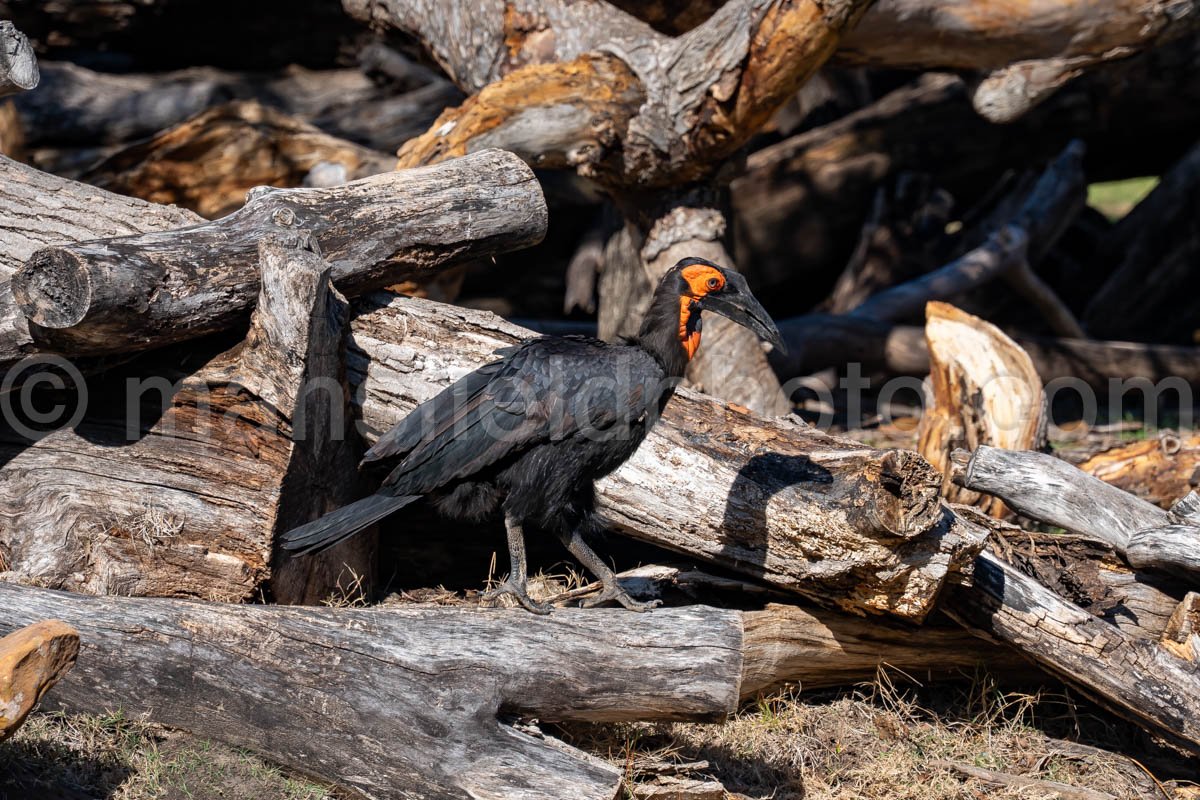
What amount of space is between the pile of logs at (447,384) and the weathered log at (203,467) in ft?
0.05

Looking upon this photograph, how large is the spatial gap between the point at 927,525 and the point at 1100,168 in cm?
680

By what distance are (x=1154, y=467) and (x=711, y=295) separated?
9.17 ft

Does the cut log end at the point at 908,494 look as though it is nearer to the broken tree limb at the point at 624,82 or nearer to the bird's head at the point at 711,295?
the bird's head at the point at 711,295

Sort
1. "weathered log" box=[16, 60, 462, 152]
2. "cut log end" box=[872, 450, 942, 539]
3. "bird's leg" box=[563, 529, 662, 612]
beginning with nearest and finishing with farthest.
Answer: "cut log end" box=[872, 450, 942, 539] → "bird's leg" box=[563, 529, 662, 612] → "weathered log" box=[16, 60, 462, 152]

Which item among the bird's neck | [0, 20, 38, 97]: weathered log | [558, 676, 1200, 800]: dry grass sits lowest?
[558, 676, 1200, 800]: dry grass

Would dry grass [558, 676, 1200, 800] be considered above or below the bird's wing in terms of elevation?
below

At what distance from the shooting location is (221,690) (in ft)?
11.9

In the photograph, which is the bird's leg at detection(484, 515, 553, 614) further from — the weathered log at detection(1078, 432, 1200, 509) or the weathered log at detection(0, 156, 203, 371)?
the weathered log at detection(1078, 432, 1200, 509)

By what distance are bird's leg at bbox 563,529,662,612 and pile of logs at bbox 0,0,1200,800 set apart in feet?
0.62

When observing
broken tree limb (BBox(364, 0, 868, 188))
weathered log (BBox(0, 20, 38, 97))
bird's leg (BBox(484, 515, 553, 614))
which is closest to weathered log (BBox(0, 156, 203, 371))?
weathered log (BBox(0, 20, 38, 97))

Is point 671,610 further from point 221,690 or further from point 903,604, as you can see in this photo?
point 221,690

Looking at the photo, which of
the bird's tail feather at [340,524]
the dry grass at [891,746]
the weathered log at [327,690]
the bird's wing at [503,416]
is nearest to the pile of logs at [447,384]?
the weathered log at [327,690]

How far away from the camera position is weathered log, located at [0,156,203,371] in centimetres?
466
